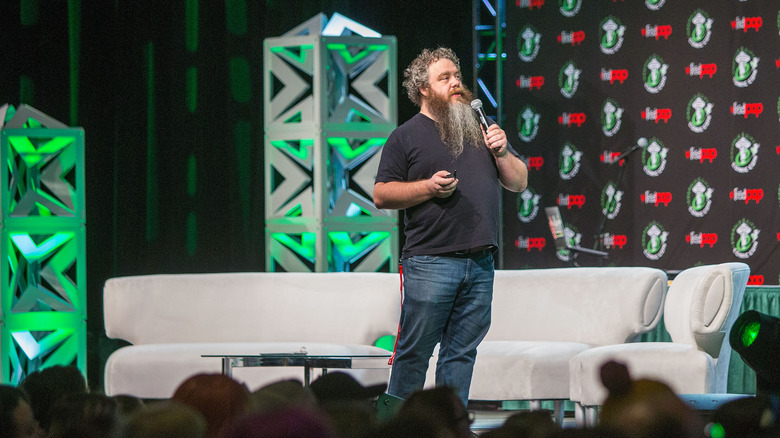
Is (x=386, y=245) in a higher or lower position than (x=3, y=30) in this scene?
lower

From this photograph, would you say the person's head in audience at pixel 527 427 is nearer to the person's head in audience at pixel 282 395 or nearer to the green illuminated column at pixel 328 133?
the person's head in audience at pixel 282 395

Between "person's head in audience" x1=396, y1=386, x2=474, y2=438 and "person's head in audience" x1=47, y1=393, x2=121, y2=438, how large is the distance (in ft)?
0.63

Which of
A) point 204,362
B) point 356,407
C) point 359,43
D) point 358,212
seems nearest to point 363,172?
point 358,212

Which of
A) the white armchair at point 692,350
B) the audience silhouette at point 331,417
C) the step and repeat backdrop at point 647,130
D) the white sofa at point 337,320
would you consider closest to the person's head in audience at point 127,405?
the audience silhouette at point 331,417

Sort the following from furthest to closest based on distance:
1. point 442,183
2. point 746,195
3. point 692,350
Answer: point 746,195 → point 692,350 → point 442,183

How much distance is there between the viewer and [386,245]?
15.7 ft

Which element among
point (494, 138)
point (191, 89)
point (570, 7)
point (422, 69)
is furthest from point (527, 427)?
point (570, 7)

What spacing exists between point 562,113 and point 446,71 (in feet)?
11.1

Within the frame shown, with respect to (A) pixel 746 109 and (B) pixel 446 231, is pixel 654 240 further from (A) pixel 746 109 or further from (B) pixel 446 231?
(B) pixel 446 231

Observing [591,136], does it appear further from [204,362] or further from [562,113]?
[204,362]

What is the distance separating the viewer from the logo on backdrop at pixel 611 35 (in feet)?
19.6

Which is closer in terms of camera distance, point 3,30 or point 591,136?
point 3,30

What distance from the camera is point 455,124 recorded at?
274cm

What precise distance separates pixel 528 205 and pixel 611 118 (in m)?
0.79
